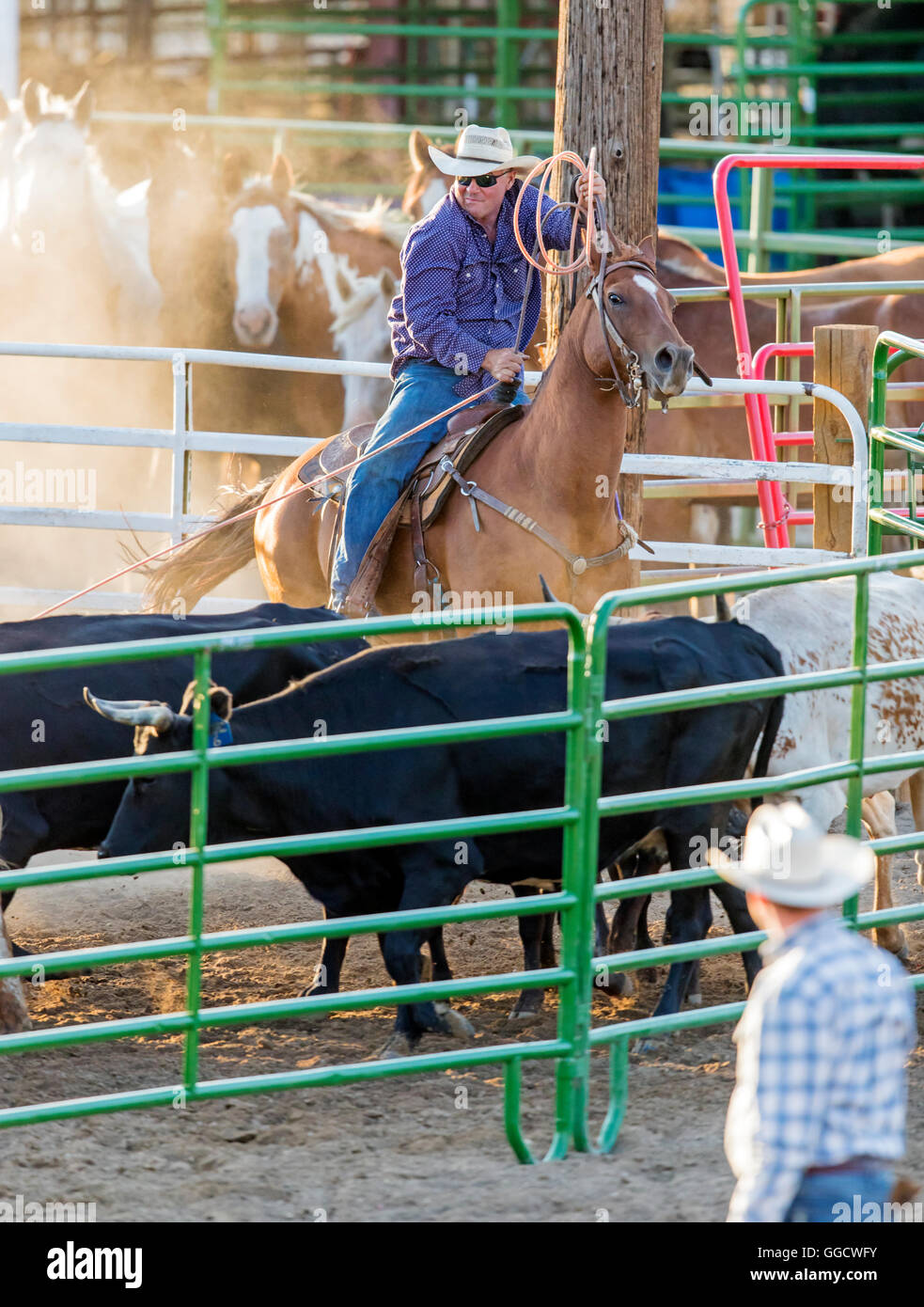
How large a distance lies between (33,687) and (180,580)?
2.82m

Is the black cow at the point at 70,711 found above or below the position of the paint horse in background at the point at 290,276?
below

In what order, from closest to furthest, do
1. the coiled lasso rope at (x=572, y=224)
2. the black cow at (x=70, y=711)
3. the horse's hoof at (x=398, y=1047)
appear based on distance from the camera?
the horse's hoof at (x=398, y=1047), the black cow at (x=70, y=711), the coiled lasso rope at (x=572, y=224)

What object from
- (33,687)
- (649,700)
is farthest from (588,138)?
(649,700)

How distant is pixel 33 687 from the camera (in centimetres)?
564

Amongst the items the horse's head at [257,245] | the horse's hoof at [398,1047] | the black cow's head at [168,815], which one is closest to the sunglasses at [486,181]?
the black cow's head at [168,815]

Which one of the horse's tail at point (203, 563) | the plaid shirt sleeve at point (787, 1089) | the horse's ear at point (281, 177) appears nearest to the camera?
the plaid shirt sleeve at point (787, 1089)

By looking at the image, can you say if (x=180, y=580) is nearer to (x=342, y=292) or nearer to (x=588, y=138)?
(x=588, y=138)

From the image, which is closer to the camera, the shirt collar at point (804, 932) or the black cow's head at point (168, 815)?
the shirt collar at point (804, 932)

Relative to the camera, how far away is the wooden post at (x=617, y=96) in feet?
24.1

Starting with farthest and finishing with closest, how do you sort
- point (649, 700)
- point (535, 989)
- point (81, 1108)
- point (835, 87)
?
point (835, 87)
point (535, 989)
point (649, 700)
point (81, 1108)

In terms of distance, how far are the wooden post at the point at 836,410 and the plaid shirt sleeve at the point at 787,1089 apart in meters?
4.97

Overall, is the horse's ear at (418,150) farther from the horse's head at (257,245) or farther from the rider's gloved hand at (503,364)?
the rider's gloved hand at (503,364)

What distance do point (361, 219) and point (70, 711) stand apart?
783 cm

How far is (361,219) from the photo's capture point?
1263cm
